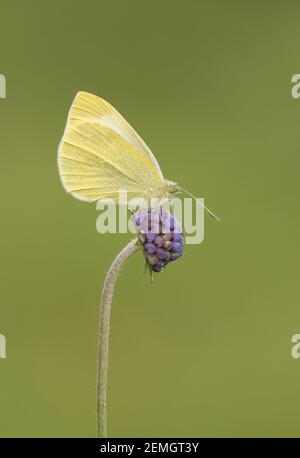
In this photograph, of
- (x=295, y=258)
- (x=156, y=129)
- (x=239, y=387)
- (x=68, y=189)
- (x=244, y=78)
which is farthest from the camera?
(x=244, y=78)

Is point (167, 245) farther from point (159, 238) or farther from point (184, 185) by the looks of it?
point (184, 185)

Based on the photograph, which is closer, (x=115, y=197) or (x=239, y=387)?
(x=115, y=197)

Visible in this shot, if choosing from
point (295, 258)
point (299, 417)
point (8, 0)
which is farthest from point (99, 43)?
point (299, 417)

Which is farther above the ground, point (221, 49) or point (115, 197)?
point (221, 49)

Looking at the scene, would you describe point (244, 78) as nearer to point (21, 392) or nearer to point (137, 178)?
point (21, 392)

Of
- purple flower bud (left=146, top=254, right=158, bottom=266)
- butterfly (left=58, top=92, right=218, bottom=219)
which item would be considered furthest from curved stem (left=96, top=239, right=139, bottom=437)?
butterfly (left=58, top=92, right=218, bottom=219)

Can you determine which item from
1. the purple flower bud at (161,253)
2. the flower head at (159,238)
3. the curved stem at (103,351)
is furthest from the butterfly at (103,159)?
the curved stem at (103,351)
